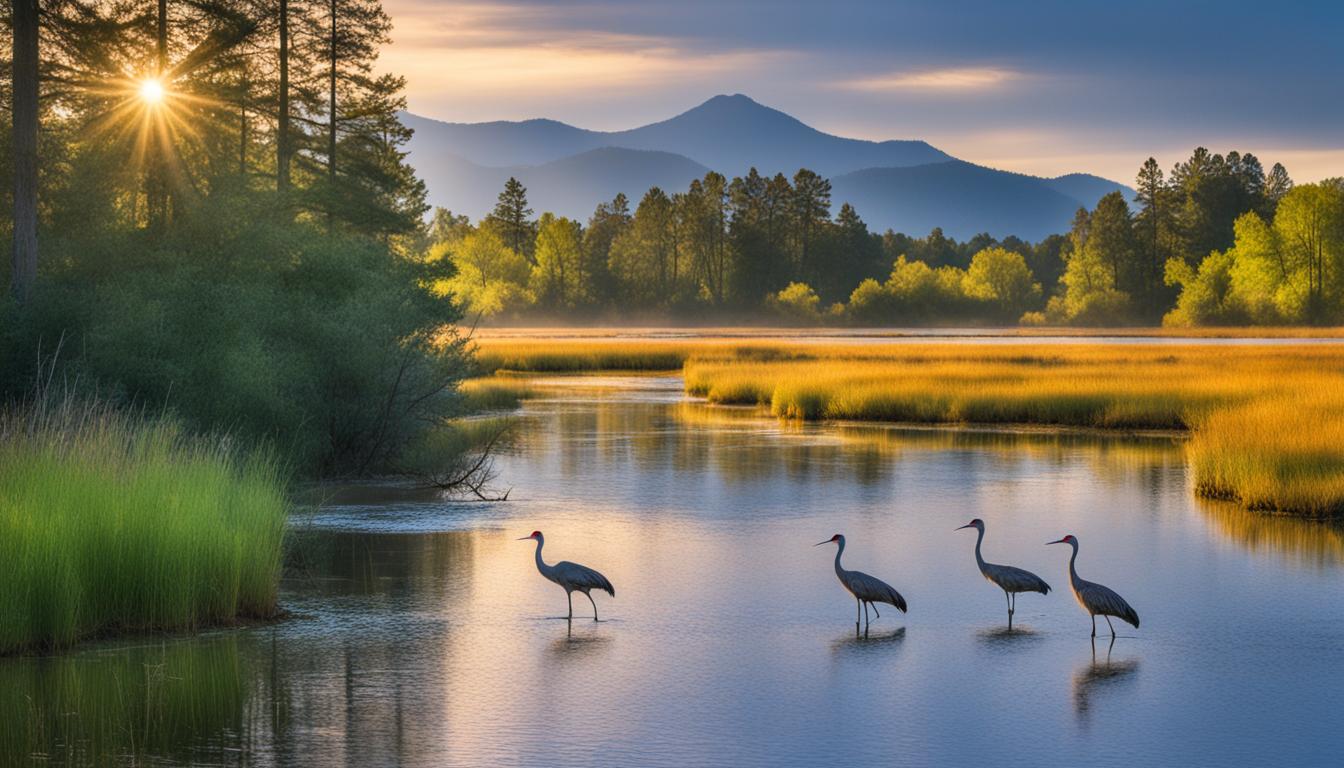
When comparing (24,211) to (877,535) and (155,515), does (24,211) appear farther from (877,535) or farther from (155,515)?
(877,535)

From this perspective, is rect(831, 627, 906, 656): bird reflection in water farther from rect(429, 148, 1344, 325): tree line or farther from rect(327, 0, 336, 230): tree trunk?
rect(429, 148, 1344, 325): tree line

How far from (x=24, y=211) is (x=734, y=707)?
20050mm

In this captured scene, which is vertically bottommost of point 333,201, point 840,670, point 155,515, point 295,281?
point 840,670

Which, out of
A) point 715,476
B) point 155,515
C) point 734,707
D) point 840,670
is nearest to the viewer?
point 734,707

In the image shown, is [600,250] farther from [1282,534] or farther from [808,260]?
[1282,534]

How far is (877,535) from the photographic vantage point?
20.0 metres

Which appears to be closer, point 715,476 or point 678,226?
point 715,476

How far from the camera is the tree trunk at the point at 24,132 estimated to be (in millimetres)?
24484

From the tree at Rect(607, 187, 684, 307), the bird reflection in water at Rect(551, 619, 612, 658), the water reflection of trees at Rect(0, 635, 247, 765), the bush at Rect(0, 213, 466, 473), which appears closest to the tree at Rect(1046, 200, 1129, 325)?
the tree at Rect(607, 187, 684, 307)

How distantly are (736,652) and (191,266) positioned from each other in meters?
17.1

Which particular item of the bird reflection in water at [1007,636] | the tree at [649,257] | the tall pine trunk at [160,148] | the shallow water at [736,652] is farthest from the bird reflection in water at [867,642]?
the tree at [649,257]

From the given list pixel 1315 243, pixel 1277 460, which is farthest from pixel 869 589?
pixel 1315 243

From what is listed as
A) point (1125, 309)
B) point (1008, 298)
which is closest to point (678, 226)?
point (1008, 298)

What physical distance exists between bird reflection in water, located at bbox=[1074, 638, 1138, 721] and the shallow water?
1.6 inches
